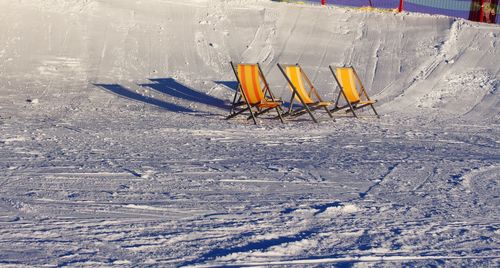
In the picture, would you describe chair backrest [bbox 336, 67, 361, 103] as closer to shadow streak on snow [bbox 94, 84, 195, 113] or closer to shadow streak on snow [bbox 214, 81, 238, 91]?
shadow streak on snow [bbox 214, 81, 238, 91]

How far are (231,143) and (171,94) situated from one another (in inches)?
166

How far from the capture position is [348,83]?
39.9ft

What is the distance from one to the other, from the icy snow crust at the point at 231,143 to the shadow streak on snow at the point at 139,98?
3 cm

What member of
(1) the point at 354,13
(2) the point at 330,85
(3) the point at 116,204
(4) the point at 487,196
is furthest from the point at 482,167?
(1) the point at 354,13

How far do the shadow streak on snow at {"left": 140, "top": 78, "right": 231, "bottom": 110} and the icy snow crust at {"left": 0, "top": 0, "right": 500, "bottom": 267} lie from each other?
0.16 feet

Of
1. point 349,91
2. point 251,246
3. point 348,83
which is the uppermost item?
point 251,246

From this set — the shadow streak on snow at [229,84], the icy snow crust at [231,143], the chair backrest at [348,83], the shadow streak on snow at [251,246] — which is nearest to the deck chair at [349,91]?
the chair backrest at [348,83]

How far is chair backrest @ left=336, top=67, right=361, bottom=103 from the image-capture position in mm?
11938

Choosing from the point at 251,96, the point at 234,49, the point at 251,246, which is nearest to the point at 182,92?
the point at 251,96

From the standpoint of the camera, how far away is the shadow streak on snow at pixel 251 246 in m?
4.27

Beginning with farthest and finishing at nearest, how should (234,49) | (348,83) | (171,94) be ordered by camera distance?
(234,49), (171,94), (348,83)

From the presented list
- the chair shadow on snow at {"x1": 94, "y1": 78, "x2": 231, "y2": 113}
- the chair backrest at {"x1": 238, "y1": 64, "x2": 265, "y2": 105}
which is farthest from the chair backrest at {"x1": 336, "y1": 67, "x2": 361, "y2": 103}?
the chair shadow on snow at {"x1": 94, "y1": 78, "x2": 231, "y2": 113}

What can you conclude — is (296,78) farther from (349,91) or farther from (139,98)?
(139,98)

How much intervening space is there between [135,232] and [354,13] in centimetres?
1365
